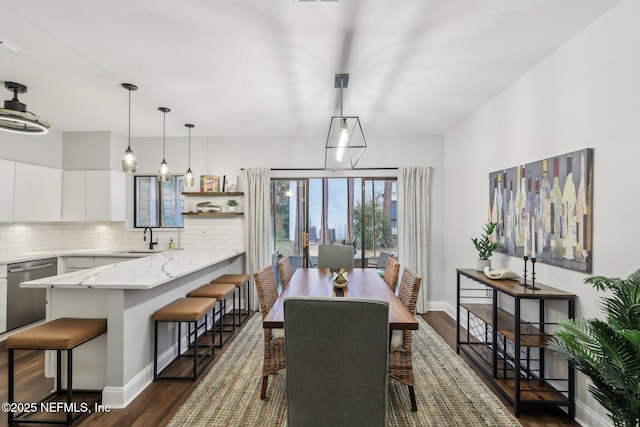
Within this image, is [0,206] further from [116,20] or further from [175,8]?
[175,8]

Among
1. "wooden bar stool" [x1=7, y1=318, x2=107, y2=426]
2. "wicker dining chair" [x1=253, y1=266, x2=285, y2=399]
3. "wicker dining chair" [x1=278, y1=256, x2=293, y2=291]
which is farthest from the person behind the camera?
"wicker dining chair" [x1=278, y1=256, x2=293, y2=291]

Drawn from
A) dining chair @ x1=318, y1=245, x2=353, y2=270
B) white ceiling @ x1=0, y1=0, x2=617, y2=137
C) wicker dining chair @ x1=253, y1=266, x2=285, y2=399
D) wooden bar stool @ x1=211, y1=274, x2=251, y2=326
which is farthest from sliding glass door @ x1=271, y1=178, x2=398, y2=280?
wicker dining chair @ x1=253, y1=266, x2=285, y2=399

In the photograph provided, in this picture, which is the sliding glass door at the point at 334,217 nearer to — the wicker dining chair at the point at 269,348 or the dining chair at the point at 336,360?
the wicker dining chair at the point at 269,348

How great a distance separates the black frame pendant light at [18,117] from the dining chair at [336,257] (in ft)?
10.8

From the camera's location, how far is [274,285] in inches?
117

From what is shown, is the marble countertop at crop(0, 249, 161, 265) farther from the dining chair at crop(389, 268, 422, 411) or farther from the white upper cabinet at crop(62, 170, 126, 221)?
the dining chair at crop(389, 268, 422, 411)

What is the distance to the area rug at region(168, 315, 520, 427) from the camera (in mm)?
2244

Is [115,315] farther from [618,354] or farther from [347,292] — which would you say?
[618,354]

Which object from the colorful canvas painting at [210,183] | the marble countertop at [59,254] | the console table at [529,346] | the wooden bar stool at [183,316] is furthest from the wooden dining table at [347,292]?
the marble countertop at [59,254]

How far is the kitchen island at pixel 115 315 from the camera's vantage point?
7.81ft

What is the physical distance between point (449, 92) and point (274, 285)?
2678mm

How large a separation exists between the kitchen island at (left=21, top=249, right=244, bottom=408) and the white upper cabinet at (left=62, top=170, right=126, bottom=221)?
2292 mm

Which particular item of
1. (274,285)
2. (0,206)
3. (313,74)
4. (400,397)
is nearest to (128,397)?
(274,285)

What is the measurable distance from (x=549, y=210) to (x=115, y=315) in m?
3.50
